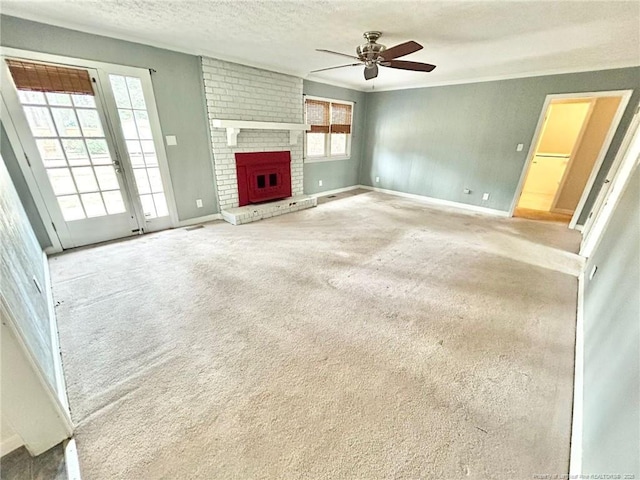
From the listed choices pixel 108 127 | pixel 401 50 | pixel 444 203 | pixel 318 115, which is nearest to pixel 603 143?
pixel 444 203

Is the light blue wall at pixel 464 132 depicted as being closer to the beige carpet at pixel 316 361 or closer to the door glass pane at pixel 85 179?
the beige carpet at pixel 316 361

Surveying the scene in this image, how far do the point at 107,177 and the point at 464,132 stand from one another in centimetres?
583

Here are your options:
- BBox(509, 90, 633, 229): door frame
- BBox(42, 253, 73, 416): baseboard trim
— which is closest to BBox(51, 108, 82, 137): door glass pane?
BBox(42, 253, 73, 416): baseboard trim

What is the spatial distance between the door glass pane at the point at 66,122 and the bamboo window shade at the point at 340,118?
431 centimetres

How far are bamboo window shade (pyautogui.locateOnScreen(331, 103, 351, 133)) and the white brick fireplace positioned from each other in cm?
102

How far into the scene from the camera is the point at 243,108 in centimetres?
407

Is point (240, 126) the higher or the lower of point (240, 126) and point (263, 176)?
the higher

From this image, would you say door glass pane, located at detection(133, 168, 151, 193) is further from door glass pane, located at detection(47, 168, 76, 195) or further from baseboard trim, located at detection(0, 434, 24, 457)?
baseboard trim, located at detection(0, 434, 24, 457)

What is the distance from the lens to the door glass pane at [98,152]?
2938 millimetres

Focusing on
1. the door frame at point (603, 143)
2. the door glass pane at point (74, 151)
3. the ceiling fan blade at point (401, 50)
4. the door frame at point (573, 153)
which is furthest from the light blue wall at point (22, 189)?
the door frame at point (573, 153)

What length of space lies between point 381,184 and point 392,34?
3918mm

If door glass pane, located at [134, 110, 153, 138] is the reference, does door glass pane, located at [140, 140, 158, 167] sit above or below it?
below

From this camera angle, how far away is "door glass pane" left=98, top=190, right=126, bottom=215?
3175 mm

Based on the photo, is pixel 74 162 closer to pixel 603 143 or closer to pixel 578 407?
pixel 578 407
